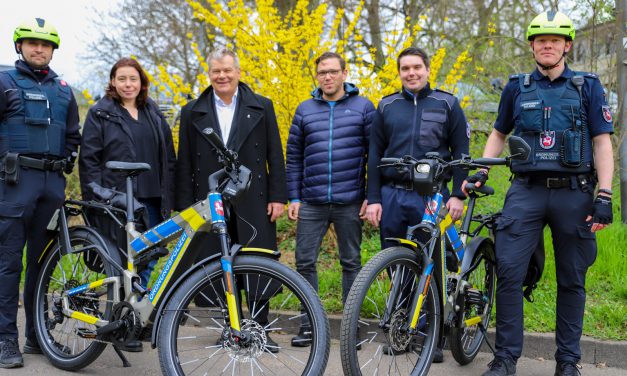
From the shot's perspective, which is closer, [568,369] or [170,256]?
[170,256]

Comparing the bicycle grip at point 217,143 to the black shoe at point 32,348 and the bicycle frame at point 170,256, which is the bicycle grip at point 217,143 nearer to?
the bicycle frame at point 170,256

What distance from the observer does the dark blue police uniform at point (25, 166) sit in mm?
4332

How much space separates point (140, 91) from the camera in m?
4.89

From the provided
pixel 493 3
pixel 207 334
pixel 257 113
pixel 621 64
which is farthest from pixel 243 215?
pixel 493 3

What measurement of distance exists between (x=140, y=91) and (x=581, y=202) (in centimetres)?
304

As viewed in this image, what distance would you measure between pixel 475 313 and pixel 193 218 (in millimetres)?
1995

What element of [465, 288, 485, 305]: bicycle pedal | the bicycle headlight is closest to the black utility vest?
the bicycle headlight

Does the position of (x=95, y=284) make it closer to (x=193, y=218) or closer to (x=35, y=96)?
(x=193, y=218)

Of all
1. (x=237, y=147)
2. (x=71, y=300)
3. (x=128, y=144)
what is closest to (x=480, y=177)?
(x=237, y=147)

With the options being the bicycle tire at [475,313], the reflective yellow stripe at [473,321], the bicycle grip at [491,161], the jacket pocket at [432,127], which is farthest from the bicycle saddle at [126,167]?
the reflective yellow stripe at [473,321]

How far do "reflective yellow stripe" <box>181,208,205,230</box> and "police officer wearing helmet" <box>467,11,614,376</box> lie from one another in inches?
71.1

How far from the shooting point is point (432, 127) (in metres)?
4.42

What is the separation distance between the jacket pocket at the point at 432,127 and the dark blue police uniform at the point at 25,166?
2.39m

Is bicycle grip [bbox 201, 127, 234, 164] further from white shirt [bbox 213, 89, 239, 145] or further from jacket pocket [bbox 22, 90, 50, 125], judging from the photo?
jacket pocket [bbox 22, 90, 50, 125]
